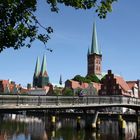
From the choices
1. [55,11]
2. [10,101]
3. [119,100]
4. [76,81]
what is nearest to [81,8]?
[55,11]

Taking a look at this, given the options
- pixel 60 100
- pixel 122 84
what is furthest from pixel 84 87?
pixel 60 100

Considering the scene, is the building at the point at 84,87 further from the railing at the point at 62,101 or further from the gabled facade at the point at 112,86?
the railing at the point at 62,101

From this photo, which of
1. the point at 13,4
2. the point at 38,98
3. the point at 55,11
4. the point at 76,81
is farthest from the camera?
the point at 76,81

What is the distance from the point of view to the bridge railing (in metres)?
42.2

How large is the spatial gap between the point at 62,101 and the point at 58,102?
42.9 inches

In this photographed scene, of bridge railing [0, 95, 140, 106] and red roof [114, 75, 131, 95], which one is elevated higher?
red roof [114, 75, 131, 95]

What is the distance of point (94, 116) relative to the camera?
6244 centimetres

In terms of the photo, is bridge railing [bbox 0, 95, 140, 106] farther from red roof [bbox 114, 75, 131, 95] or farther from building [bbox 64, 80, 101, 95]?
building [bbox 64, 80, 101, 95]

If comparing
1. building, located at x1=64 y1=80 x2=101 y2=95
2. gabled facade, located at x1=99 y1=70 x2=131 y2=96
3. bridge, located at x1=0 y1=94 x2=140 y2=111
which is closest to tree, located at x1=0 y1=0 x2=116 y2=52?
bridge, located at x1=0 y1=94 x2=140 y2=111

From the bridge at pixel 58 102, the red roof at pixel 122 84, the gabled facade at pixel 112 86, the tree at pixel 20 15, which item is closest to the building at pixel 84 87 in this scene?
the red roof at pixel 122 84

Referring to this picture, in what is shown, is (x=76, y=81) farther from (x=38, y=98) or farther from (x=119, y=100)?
(x=38, y=98)

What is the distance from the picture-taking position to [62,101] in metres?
51.1

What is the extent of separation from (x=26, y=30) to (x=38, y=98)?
94.8 feet

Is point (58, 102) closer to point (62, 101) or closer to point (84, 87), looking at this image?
point (62, 101)
